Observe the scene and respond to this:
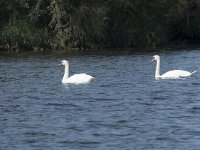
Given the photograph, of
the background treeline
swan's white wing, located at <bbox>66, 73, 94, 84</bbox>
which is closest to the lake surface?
swan's white wing, located at <bbox>66, 73, 94, 84</bbox>

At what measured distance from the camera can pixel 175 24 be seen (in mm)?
66750

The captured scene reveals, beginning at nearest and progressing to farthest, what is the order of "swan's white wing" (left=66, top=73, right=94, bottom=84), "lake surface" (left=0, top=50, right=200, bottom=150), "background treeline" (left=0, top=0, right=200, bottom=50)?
"lake surface" (left=0, top=50, right=200, bottom=150) → "swan's white wing" (left=66, top=73, right=94, bottom=84) → "background treeline" (left=0, top=0, right=200, bottom=50)

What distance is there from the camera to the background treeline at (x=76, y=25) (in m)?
53.6

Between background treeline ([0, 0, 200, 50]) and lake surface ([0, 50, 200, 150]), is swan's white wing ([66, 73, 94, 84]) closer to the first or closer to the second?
lake surface ([0, 50, 200, 150])

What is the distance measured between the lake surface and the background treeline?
60.3ft

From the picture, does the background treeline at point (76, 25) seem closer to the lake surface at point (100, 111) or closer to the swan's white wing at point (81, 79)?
the lake surface at point (100, 111)

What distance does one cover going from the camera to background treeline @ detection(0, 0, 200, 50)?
176 feet

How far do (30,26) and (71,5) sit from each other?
141 inches

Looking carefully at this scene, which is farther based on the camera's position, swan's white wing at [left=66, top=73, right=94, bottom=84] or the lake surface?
swan's white wing at [left=66, top=73, right=94, bottom=84]

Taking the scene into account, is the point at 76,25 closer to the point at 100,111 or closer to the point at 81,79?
the point at 81,79

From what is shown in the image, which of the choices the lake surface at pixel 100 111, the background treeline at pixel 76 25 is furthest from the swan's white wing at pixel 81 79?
the background treeline at pixel 76 25

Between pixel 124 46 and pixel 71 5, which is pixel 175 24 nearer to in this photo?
pixel 124 46

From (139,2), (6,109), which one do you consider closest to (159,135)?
(6,109)

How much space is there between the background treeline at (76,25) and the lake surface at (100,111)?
18.4m
